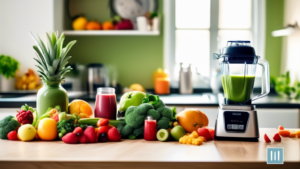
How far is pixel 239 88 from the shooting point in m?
1.46

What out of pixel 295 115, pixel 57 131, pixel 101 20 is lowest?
pixel 295 115

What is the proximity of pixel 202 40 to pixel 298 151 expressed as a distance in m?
2.51

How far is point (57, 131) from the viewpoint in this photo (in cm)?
135

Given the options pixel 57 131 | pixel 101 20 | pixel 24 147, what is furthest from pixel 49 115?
pixel 101 20

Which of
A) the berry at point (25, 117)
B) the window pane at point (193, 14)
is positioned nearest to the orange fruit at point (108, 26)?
the window pane at point (193, 14)

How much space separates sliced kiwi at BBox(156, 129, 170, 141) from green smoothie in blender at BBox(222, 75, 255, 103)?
349 mm

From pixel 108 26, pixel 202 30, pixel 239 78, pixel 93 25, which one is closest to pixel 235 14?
pixel 202 30

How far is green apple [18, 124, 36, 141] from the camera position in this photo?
133cm

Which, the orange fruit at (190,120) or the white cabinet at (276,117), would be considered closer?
the orange fruit at (190,120)

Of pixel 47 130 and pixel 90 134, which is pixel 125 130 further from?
pixel 47 130

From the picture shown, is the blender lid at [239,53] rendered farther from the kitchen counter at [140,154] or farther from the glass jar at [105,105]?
the glass jar at [105,105]

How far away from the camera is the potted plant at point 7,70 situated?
2.95 metres

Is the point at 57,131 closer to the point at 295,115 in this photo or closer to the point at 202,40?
the point at 295,115

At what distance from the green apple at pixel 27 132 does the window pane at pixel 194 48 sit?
8.05 feet
